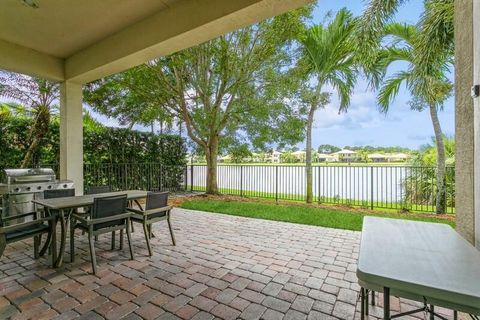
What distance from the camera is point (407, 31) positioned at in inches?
256

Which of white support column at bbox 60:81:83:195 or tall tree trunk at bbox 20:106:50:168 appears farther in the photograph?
tall tree trunk at bbox 20:106:50:168

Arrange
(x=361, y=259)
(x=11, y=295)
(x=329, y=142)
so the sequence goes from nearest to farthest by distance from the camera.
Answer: (x=361, y=259) < (x=11, y=295) < (x=329, y=142)

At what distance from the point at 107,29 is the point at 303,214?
514cm

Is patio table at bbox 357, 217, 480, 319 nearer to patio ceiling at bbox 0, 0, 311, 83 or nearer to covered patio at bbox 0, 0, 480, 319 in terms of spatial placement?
covered patio at bbox 0, 0, 480, 319

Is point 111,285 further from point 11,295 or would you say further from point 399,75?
point 399,75

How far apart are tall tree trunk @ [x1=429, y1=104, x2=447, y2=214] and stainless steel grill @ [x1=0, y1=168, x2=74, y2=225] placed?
8335 mm

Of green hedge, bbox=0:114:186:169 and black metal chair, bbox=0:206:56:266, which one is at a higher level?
green hedge, bbox=0:114:186:169

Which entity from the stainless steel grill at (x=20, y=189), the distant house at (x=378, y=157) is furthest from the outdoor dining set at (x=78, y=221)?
the distant house at (x=378, y=157)

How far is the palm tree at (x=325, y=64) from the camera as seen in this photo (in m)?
7.11

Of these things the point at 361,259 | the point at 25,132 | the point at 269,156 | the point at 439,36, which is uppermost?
the point at 439,36

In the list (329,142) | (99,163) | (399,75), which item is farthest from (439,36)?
(99,163)

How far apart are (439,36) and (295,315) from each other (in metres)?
5.18

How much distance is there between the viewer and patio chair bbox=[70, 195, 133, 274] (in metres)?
2.86

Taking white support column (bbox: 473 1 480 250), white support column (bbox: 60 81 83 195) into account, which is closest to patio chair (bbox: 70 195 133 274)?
white support column (bbox: 60 81 83 195)
